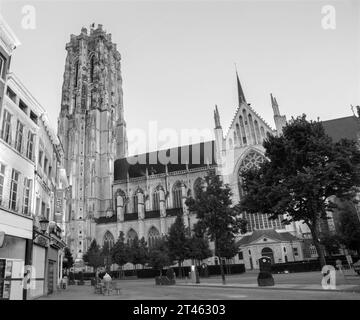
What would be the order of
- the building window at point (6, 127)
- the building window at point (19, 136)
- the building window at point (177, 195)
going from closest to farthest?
the building window at point (6, 127), the building window at point (19, 136), the building window at point (177, 195)

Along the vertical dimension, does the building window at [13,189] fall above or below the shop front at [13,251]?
above

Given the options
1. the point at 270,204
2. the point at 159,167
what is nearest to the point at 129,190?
the point at 159,167

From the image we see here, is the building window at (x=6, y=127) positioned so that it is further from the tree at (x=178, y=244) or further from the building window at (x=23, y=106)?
the tree at (x=178, y=244)

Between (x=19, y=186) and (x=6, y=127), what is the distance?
2682mm

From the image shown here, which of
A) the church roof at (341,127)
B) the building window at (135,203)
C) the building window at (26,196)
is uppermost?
the church roof at (341,127)

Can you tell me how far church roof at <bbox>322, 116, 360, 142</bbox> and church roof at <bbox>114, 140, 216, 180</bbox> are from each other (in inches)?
841

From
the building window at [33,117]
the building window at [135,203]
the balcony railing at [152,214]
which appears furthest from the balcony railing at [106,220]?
the building window at [33,117]

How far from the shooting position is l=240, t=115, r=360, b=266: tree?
17109 millimetres

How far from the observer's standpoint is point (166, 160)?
2554 inches

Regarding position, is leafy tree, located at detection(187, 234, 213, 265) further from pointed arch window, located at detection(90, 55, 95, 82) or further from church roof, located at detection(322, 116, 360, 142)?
pointed arch window, located at detection(90, 55, 95, 82)

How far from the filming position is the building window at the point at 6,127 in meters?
12.1

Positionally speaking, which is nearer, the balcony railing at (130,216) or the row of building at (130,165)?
the row of building at (130,165)
